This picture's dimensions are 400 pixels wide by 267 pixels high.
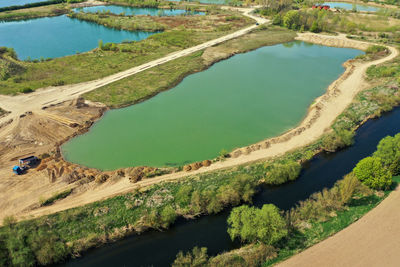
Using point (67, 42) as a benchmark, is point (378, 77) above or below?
below

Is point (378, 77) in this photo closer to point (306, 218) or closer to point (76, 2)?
point (306, 218)

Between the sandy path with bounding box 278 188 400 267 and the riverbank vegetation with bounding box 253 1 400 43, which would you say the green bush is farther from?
the riverbank vegetation with bounding box 253 1 400 43

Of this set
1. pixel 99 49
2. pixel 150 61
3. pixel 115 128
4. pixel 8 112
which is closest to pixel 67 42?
pixel 99 49

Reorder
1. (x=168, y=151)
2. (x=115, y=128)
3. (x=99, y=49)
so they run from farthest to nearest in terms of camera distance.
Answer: (x=99, y=49) < (x=115, y=128) < (x=168, y=151)

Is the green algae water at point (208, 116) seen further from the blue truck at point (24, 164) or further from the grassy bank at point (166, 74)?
the blue truck at point (24, 164)

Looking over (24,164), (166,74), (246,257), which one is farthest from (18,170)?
(166,74)

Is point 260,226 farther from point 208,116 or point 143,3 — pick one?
point 143,3
